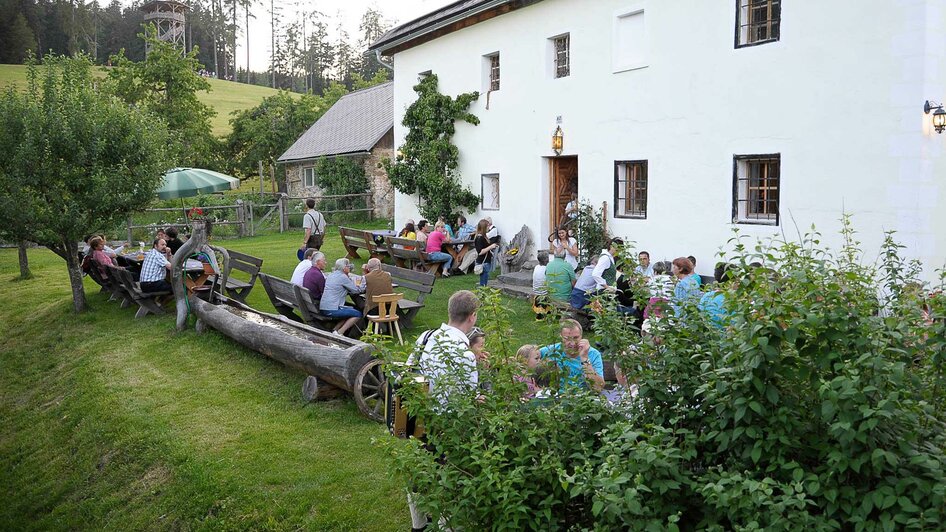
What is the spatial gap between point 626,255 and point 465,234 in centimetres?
1386

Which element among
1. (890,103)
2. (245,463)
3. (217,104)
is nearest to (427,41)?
(890,103)

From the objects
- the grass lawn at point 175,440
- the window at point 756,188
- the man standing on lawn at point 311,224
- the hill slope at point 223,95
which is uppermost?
the hill slope at point 223,95

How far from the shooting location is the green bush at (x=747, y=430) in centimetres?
295

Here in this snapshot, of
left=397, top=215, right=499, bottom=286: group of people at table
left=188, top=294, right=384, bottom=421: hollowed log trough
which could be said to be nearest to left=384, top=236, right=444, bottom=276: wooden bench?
left=397, top=215, right=499, bottom=286: group of people at table

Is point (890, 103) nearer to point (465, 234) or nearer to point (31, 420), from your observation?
point (465, 234)

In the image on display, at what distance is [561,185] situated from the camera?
16.8 m

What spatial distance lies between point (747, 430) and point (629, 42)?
39.9 feet

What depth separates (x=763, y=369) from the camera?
10.5ft

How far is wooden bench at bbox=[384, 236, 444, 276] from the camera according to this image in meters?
16.4

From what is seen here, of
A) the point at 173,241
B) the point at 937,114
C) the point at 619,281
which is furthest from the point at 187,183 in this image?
the point at 937,114

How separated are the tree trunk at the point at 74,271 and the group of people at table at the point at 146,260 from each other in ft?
1.57

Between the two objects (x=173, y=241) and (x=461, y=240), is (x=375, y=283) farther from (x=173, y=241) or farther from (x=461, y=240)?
(x=173, y=241)

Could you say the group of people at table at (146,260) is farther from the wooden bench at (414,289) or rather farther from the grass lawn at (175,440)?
the wooden bench at (414,289)

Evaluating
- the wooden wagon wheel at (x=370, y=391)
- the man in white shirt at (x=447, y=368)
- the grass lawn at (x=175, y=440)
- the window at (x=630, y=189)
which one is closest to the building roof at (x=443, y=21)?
the window at (x=630, y=189)
